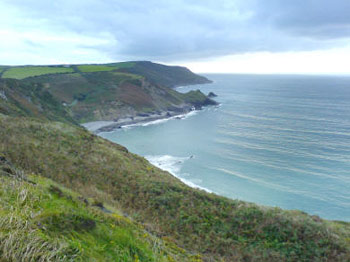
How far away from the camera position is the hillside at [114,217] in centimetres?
506

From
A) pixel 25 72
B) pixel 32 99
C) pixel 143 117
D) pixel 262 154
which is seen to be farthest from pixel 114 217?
pixel 25 72

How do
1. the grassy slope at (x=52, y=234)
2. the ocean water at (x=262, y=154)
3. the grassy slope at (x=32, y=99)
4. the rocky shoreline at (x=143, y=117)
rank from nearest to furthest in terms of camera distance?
the grassy slope at (x=52, y=234), the ocean water at (x=262, y=154), the grassy slope at (x=32, y=99), the rocky shoreline at (x=143, y=117)

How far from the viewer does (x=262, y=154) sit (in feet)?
180

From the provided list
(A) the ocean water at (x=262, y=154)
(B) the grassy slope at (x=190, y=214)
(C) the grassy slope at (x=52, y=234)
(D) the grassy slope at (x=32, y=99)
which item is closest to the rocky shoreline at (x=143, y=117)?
(A) the ocean water at (x=262, y=154)

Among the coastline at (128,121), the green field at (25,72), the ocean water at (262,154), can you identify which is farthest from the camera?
the green field at (25,72)

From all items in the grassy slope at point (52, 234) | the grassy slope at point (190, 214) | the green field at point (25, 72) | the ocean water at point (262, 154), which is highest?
the green field at point (25, 72)

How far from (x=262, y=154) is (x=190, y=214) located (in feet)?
143

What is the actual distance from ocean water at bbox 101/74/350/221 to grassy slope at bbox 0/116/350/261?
71.4 feet

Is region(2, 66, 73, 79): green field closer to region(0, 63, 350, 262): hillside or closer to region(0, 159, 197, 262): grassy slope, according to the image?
region(0, 63, 350, 262): hillside

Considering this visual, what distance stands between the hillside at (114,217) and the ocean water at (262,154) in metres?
22.1

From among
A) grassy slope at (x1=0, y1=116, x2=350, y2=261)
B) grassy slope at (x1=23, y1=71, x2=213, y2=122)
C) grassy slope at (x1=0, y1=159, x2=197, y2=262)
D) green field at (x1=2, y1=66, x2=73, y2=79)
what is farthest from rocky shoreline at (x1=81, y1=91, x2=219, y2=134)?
grassy slope at (x1=0, y1=159, x2=197, y2=262)

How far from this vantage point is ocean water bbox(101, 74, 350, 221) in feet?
125

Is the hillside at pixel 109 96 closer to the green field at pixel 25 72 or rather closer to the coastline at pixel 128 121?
the green field at pixel 25 72

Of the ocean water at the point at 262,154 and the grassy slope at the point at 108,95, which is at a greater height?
the grassy slope at the point at 108,95
